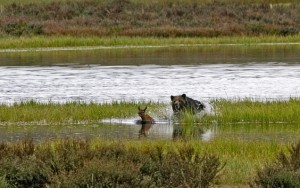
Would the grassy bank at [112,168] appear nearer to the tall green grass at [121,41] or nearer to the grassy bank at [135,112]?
the grassy bank at [135,112]

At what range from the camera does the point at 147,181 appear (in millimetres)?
10906

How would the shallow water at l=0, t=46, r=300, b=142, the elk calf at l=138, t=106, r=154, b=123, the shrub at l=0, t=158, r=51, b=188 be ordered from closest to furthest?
the shrub at l=0, t=158, r=51, b=188, the shallow water at l=0, t=46, r=300, b=142, the elk calf at l=138, t=106, r=154, b=123

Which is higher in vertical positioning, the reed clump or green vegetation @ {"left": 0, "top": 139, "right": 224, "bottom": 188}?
green vegetation @ {"left": 0, "top": 139, "right": 224, "bottom": 188}

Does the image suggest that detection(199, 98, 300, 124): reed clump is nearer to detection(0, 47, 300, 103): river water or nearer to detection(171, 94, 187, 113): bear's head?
detection(171, 94, 187, 113): bear's head

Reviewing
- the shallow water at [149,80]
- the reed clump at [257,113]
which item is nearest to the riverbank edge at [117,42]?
the shallow water at [149,80]

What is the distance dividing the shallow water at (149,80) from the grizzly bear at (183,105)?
1.45 ft

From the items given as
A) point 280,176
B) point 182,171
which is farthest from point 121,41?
point 280,176

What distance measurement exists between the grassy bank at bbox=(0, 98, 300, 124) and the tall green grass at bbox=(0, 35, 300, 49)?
3506 cm

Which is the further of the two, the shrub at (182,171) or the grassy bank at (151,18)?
the grassy bank at (151,18)

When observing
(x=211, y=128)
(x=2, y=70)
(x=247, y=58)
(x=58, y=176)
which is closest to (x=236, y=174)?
(x=58, y=176)

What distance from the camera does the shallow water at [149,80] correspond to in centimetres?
2055

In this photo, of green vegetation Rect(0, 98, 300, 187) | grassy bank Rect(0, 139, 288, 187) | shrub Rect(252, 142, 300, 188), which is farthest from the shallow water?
shrub Rect(252, 142, 300, 188)

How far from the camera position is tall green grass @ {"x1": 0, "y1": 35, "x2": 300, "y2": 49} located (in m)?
58.5

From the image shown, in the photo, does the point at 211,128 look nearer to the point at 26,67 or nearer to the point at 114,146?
the point at 114,146
